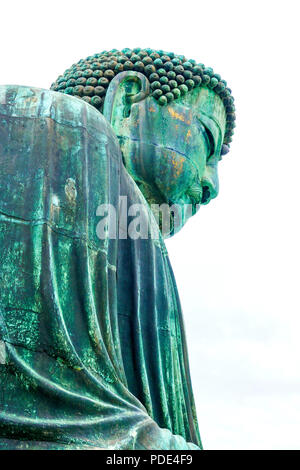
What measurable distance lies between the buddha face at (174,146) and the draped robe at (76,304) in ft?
2.65

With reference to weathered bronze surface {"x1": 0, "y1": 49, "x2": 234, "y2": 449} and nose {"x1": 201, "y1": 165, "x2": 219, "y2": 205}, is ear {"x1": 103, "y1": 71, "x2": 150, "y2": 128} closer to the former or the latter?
nose {"x1": 201, "y1": 165, "x2": 219, "y2": 205}

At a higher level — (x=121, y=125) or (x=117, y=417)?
(x=121, y=125)

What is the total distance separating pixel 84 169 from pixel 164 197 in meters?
Result: 1.67

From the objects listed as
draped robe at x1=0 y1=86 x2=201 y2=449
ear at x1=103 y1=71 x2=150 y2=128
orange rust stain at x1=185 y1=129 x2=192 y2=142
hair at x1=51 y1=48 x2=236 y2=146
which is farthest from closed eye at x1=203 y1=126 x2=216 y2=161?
draped robe at x1=0 y1=86 x2=201 y2=449

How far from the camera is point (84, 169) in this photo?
660 cm

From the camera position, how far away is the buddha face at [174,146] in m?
8.05

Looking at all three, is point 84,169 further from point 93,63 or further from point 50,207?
point 93,63

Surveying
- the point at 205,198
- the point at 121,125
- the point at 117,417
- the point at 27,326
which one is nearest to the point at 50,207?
the point at 27,326

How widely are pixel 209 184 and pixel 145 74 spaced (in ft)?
3.12

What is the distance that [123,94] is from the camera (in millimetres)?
8289

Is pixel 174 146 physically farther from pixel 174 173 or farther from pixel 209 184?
pixel 209 184

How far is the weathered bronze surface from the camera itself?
581 centimetres
